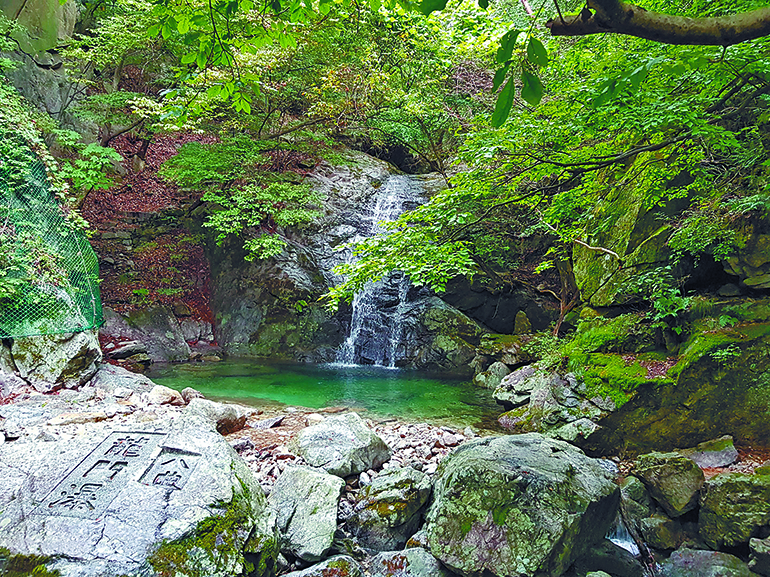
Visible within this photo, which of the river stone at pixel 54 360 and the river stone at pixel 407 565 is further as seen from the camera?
the river stone at pixel 54 360

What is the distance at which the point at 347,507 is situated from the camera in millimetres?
3289

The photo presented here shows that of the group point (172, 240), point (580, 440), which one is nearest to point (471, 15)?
point (580, 440)

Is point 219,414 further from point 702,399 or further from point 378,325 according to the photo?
point 378,325

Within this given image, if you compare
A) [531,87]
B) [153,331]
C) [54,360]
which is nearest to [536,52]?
[531,87]

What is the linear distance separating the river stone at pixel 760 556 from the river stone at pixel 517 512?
84cm

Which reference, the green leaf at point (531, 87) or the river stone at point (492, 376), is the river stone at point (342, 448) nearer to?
the green leaf at point (531, 87)

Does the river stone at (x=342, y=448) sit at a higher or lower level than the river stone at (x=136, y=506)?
lower

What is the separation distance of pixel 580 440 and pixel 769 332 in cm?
212

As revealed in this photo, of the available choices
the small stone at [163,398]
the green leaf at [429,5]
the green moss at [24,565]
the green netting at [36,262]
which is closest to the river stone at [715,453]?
the green leaf at [429,5]

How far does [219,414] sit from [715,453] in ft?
16.6

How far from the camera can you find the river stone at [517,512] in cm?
273

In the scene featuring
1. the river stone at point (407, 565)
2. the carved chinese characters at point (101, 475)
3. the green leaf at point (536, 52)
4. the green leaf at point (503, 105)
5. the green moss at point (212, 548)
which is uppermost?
the green leaf at point (536, 52)

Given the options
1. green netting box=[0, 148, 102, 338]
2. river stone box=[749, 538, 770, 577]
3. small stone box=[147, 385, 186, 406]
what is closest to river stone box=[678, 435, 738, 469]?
river stone box=[749, 538, 770, 577]

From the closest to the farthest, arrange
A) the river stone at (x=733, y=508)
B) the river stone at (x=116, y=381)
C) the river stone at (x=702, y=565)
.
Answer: the river stone at (x=702, y=565) → the river stone at (x=733, y=508) → the river stone at (x=116, y=381)
